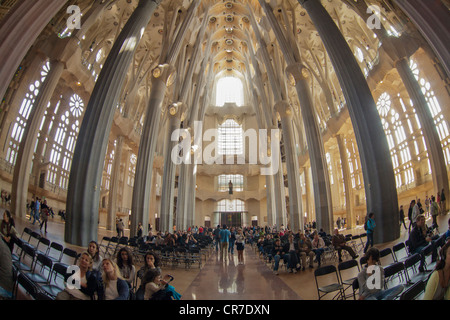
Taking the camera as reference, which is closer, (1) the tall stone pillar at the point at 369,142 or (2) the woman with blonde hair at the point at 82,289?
(2) the woman with blonde hair at the point at 82,289

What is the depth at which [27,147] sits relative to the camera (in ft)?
50.0

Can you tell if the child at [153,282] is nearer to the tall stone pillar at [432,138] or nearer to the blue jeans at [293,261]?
the blue jeans at [293,261]

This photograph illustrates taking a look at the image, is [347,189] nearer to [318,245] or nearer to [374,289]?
[318,245]

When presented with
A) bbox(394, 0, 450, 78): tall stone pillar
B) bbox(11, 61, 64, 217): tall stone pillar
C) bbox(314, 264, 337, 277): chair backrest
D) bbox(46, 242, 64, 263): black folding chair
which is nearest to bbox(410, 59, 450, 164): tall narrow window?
bbox(394, 0, 450, 78): tall stone pillar

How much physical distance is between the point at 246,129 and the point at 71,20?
3340 cm

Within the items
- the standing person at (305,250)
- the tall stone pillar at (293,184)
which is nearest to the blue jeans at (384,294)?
the standing person at (305,250)

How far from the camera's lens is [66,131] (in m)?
28.0

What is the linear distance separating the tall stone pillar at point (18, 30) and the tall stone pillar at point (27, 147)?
705 centimetres

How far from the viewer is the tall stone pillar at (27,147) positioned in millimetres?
14773

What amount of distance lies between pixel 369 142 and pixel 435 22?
15.1ft

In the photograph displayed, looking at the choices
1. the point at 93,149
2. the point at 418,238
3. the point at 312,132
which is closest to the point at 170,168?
the point at 93,149

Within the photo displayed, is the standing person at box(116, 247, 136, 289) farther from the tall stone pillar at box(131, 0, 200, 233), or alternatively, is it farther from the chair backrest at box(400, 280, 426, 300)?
the tall stone pillar at box(131, 0, 200, 233)

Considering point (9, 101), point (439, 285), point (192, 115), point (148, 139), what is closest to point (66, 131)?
point (9, 101)
